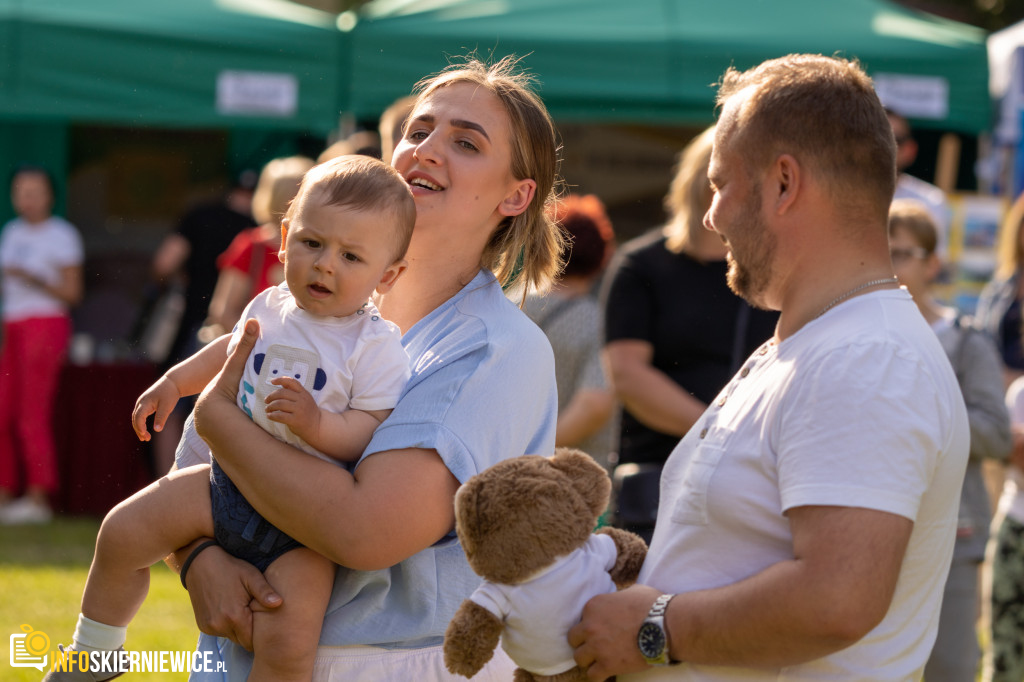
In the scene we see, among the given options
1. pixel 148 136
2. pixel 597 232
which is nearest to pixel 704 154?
pixel 597 232

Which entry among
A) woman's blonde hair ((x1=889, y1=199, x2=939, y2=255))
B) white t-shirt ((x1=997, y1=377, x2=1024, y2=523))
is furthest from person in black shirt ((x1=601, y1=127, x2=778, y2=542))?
white t-shirt ((x1=997, y1=377, x2=1024, y2=523))

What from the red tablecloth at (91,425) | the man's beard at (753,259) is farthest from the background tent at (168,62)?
the man's beard at (753,259)

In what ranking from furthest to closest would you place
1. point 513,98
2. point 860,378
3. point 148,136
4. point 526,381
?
point 148,136 < point 513,98 < point 526,381 < point 860,378

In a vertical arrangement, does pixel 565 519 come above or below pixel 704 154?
below

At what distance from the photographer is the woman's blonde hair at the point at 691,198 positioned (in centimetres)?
317

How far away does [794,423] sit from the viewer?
140cm

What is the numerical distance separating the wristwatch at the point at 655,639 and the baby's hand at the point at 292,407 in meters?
0.58

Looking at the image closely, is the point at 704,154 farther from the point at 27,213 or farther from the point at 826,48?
the point at 27,213

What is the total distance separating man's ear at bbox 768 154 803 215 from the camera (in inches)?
60.0

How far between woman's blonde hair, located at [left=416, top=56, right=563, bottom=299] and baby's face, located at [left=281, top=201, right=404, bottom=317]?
1.40ft

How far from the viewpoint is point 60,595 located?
188 inches

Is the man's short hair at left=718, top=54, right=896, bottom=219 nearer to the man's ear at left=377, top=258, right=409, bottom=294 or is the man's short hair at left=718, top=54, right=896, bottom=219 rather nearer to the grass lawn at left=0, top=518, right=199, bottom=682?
the man's ear at left=377, top=258, right=409, bottom=294

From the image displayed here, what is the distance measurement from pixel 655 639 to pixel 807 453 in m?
0.34

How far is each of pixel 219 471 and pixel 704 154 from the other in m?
1.93
